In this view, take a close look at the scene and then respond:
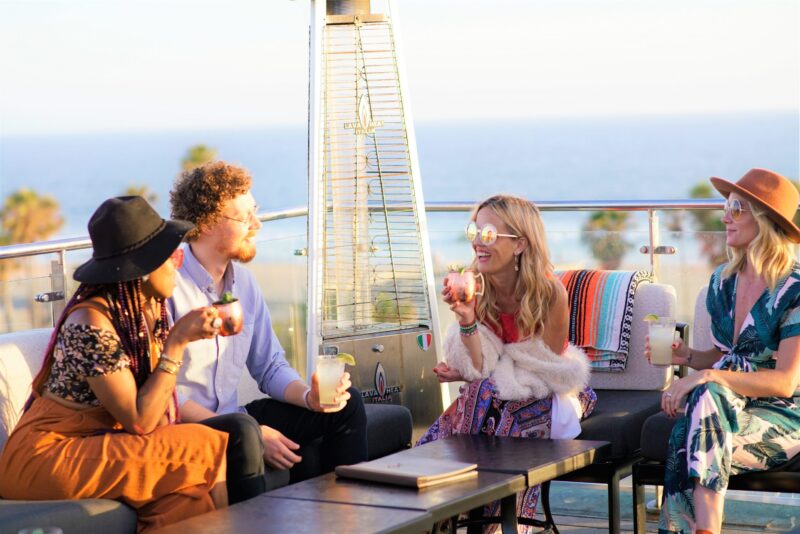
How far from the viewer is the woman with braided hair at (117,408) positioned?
3248 millimetres

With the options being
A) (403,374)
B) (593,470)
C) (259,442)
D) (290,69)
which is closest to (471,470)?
(259,442)

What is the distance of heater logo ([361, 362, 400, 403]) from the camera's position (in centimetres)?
504

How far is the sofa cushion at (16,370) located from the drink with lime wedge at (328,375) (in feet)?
2.99

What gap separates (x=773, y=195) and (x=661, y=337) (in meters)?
0.62

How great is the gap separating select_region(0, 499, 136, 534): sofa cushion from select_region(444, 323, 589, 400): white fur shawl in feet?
4.50

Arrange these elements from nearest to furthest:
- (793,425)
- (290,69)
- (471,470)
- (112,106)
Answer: (471,470)
(793,425)
(290,69)
(112,106)

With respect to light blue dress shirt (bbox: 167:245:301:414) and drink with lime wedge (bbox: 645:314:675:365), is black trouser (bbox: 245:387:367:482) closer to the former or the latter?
light blue dress shirt (bbox: 167:245:301:414)

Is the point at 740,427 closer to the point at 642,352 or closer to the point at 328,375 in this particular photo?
the point at 642,352

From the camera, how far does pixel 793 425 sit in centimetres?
386

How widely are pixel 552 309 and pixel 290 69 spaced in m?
36.8

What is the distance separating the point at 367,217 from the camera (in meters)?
5.11

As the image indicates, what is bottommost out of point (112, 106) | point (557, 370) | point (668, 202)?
point (557, 370)

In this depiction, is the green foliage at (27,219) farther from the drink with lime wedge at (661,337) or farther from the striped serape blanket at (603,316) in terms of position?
the drink with lime wedge at (661,337)

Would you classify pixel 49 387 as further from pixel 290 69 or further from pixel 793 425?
pixel 290 69
